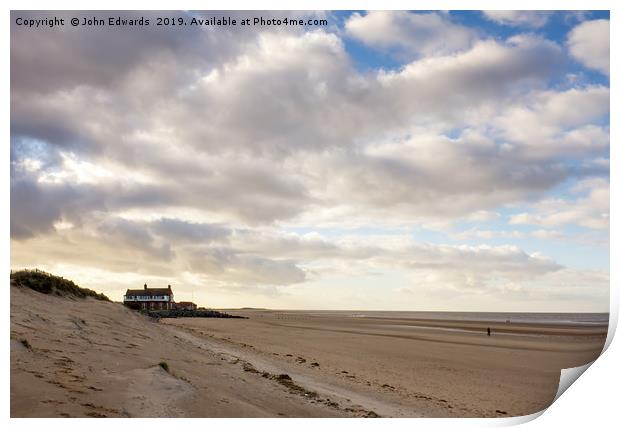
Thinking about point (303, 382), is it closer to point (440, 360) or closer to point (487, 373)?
point (487, 373)

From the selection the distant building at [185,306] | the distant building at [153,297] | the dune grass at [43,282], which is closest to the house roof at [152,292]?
the distant building at [153,297]

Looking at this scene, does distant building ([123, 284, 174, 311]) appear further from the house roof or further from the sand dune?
the sand dune

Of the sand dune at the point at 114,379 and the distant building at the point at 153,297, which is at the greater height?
the sand dune at the point at 114,379

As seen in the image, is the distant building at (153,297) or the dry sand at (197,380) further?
the distant building at (153,297)

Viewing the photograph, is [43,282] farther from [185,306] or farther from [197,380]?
[185,306]

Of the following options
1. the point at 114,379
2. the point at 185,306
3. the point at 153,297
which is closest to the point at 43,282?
the point at 114,379

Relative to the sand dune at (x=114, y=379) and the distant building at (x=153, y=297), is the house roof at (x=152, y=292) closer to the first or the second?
the distant building at (x=153, y=297)

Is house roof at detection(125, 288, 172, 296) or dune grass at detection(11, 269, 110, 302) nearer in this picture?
dune grass at detection(11, 269, 110, 302)

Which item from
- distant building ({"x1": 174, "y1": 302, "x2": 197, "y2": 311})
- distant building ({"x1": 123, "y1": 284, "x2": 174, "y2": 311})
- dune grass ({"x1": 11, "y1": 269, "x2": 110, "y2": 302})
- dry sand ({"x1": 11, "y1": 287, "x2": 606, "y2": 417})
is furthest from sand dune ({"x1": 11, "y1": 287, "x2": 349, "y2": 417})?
distant building ({"x1": 174, "y1": 302, "x2": 197, "y2": 311})

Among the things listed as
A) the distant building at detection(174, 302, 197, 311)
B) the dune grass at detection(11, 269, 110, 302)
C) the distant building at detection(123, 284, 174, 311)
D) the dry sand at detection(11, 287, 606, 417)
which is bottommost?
the distant building at detection(174, 302, 197, 311)
